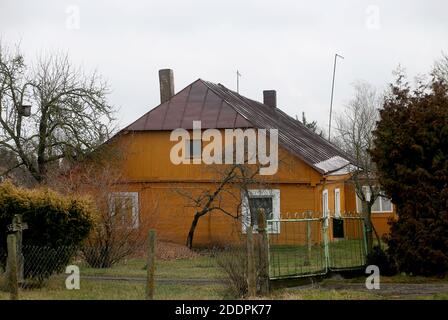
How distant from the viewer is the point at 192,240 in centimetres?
3058

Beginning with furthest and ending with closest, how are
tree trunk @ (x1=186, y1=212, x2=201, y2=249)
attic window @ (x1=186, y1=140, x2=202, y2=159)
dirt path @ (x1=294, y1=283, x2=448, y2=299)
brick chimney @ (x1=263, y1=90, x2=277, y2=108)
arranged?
brick chimney @ (x1=263, y1=90, x2=277, y2=108)
attic window @ (x1=186, y1=140, x2=202, y2=159)
tree trunk @ (x1=186, y1=212, x2=201, y2=249)
dirt path @ (x1=294, y1=283, x2=448, y2=299)

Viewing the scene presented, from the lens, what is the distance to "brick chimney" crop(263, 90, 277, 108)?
45.2m

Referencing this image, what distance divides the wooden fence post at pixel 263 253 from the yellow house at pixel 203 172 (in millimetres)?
14993

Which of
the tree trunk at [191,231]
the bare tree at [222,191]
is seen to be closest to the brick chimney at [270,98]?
the bare tree at [222,191]

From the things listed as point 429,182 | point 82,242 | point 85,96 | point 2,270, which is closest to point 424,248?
point 429,182

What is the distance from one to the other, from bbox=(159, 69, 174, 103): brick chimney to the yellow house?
192 mm

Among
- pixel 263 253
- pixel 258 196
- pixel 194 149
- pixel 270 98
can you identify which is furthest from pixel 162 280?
pixel 270 98

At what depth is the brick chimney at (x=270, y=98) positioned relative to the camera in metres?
45.2

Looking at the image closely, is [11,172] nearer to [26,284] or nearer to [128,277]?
[128,277]

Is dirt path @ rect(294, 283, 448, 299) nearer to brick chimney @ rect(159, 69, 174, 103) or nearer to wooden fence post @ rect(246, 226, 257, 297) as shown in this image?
wooden fence post @ rect(246, 226, 257, 297)

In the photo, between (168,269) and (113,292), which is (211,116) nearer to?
(168,269)

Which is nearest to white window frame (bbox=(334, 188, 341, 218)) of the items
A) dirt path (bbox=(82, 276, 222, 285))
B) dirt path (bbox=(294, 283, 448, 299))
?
dirt path (bbox=(82, 276, 222, 285))
